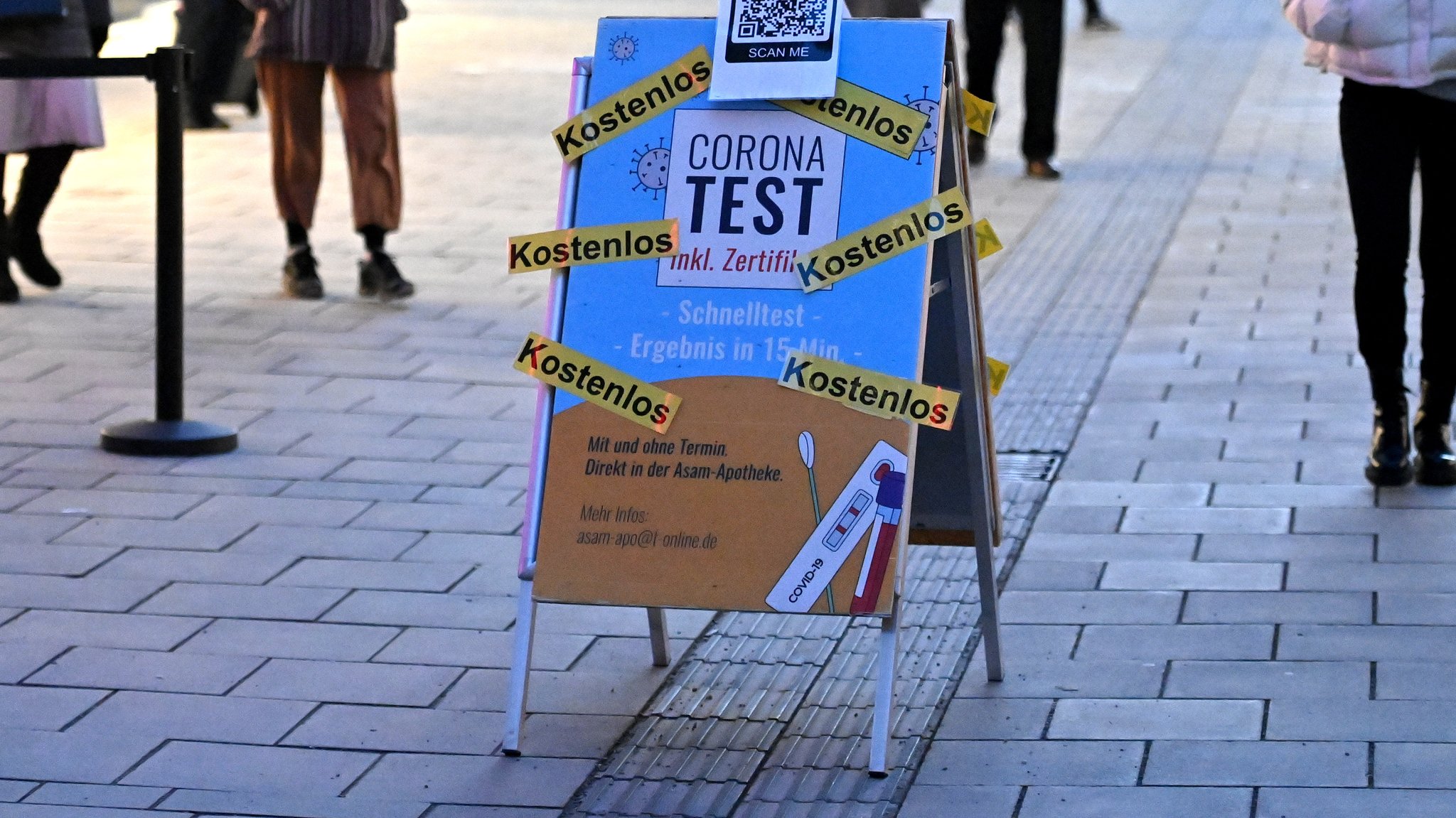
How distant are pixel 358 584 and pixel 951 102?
1.75 m

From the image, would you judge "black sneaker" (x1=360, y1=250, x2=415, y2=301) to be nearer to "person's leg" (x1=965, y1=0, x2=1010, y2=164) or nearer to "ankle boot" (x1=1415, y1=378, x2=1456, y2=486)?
"ankle boot" (x1=1415, y1=378, x2=1456, y2=486)

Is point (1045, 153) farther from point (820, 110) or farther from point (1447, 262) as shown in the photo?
point (820, 110)

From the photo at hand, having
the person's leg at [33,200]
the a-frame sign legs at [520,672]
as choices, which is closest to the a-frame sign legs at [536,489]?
the a-frame sign legs at [520,672]

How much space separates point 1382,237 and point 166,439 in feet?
10.6

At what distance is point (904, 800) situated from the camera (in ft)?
11.2

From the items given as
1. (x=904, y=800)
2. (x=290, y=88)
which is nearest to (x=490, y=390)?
(x=290, y=88)

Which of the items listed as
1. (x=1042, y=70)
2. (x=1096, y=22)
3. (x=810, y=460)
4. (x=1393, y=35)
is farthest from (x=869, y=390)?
(x=1096, y=22)

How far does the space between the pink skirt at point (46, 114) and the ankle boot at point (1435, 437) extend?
4.68 meters

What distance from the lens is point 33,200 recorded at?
7.41 meters

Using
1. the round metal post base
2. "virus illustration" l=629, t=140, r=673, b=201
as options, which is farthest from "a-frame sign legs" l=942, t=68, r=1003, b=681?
the round metal post base

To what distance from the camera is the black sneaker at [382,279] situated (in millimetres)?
7445

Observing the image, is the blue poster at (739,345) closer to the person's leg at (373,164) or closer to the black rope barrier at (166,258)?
the black rope barrier at (166,258)

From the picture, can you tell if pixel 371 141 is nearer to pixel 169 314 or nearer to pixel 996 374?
pixel 169 314

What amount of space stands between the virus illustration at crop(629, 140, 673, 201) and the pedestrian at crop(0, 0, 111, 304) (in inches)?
145
